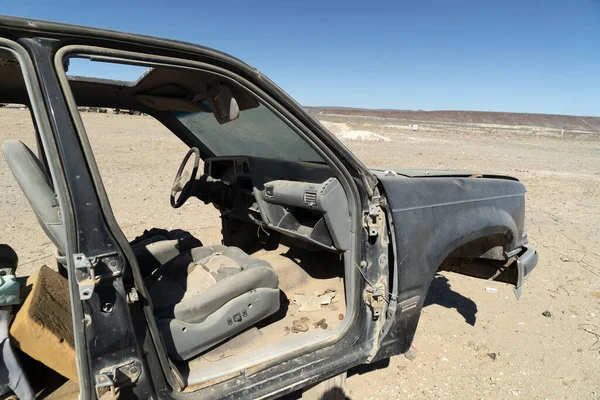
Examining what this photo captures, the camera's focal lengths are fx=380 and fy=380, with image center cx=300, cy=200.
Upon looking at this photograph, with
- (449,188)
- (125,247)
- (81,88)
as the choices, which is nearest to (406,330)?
(449,188)

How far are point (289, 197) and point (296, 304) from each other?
759 mm

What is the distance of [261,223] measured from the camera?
2.97m

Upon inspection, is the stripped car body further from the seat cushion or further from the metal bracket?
the seat cushion

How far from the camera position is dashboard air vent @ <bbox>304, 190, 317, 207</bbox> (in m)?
2.16

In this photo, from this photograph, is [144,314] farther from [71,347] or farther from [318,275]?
[318,275]

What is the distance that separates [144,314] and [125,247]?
0.28 m

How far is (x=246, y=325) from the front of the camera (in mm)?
2072

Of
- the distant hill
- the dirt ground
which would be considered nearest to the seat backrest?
the dirt ground

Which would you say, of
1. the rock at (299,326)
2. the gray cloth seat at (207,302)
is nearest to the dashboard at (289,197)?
the gray cloth seat at (207,302)

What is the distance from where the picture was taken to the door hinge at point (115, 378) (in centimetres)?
136

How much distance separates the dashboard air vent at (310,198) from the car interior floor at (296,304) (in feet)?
2.10

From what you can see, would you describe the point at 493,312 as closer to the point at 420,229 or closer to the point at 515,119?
the point at 420,229

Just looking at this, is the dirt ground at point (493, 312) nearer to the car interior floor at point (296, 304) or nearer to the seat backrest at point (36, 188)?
the car interior floor at point (296, 304)

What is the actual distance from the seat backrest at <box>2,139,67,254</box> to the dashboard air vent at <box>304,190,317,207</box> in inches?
48.2
